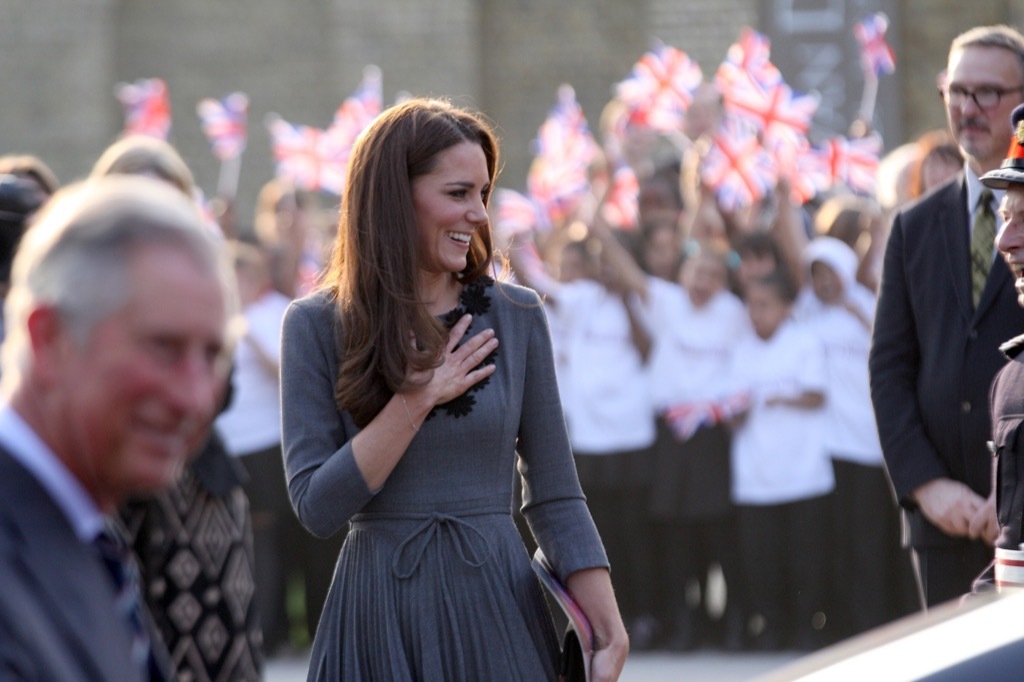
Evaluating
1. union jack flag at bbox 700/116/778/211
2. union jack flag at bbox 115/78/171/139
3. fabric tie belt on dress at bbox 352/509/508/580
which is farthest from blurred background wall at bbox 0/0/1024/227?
fabric tie belt on dress at bbox 352/509/508/580

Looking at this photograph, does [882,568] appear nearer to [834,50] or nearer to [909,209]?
[909,209]

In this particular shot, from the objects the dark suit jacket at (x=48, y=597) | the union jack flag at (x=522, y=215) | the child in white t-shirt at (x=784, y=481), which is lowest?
the child in white t-shirt at (x=784, y=481)

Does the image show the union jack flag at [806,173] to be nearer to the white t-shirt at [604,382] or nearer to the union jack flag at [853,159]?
the union jack flag at [853,159]

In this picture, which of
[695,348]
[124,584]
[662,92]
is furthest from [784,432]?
[124,584]

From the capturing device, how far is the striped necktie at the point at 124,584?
6.18 feet

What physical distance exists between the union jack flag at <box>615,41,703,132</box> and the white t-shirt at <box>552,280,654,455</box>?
199cm

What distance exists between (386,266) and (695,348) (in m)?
5.63

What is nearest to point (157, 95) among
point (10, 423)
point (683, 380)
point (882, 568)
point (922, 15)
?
point (683, 380)

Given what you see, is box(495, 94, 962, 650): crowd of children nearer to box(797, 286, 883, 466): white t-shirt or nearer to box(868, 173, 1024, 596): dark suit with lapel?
box(797, 286, 883, 466): white t-shirt

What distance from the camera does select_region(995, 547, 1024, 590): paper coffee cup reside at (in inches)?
152

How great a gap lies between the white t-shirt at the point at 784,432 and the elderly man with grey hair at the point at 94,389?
717 centimetres

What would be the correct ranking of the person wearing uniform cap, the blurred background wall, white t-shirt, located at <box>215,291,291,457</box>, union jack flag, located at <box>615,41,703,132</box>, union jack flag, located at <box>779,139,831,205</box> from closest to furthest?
the person wearing uniform cap → white t-shirt, located at <box>215,291,291,457</box> → union jack flag, located at <box>779,139,831,205</box> → union jack flag, located at <box>615,41,703,132</box> → the blurred background wall

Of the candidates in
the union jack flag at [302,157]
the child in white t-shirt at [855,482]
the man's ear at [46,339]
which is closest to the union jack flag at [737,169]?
the child in white t-shirt at [855,482]

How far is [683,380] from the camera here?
913 cm
